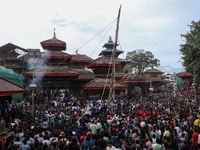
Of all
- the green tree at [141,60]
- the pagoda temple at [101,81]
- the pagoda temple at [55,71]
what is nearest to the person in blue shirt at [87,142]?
the pagoda temple at [55,71]

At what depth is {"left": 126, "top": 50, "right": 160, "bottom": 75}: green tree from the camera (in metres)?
56.5

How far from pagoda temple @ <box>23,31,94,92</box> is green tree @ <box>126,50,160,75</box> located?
85.2ft

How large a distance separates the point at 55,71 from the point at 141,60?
3619 cm

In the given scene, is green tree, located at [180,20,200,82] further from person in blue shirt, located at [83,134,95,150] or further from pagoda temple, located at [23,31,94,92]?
person in blue shirt, located at [83,134,95,150]

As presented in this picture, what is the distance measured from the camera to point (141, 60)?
186 ft

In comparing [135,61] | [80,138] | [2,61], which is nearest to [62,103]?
[80,138]

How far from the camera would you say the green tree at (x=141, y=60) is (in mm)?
56531

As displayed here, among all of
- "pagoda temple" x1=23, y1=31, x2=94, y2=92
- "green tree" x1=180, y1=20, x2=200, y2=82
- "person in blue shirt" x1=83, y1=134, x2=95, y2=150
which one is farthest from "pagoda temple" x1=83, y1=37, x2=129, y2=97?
"person in blue shirt" x1=83, y1=134, x2=95, y2=150

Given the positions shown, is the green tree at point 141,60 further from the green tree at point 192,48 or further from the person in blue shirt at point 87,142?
the person in blue shirt at point 87,142

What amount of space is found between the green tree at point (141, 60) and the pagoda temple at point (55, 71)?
25984mm

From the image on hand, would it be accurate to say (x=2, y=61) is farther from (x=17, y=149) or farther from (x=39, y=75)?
(x=17, y=149)

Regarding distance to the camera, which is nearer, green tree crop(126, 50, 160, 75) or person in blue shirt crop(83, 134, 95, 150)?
person in blue shirt crop(83, 134, 95, 150)

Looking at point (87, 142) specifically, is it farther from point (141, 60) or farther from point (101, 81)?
point (141, 60)

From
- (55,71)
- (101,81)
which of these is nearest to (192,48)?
(101,81)
